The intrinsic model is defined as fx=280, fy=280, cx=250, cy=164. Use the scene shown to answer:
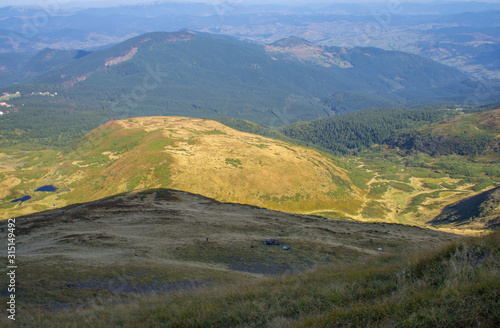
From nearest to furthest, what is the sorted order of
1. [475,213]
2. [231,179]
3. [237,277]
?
[237,277], [475,213], [231,179]

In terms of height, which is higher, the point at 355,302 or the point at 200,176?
the point at 355,302

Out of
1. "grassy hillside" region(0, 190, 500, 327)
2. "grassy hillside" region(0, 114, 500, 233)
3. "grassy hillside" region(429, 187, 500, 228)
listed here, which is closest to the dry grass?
"grassy hillside" region(0, 190, 500, 327)

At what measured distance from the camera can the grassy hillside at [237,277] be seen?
22.8 feet

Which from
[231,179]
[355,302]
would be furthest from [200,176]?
[355,302]

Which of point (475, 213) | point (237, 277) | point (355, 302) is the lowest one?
point (475, 213)

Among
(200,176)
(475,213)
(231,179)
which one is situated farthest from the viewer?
(231,179)

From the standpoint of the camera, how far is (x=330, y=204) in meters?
86.5

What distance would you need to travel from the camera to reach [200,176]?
82.9m

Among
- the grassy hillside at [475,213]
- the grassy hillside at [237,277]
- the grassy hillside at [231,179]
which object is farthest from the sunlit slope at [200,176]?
the grassy hillside at [237,277]

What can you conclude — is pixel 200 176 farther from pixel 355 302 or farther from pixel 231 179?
pixel 355 302

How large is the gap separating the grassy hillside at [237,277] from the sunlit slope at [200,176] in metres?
44.6

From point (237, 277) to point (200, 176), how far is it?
67311mm

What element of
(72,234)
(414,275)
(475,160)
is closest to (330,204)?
(72,234)

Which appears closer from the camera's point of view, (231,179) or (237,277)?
(237,277)
